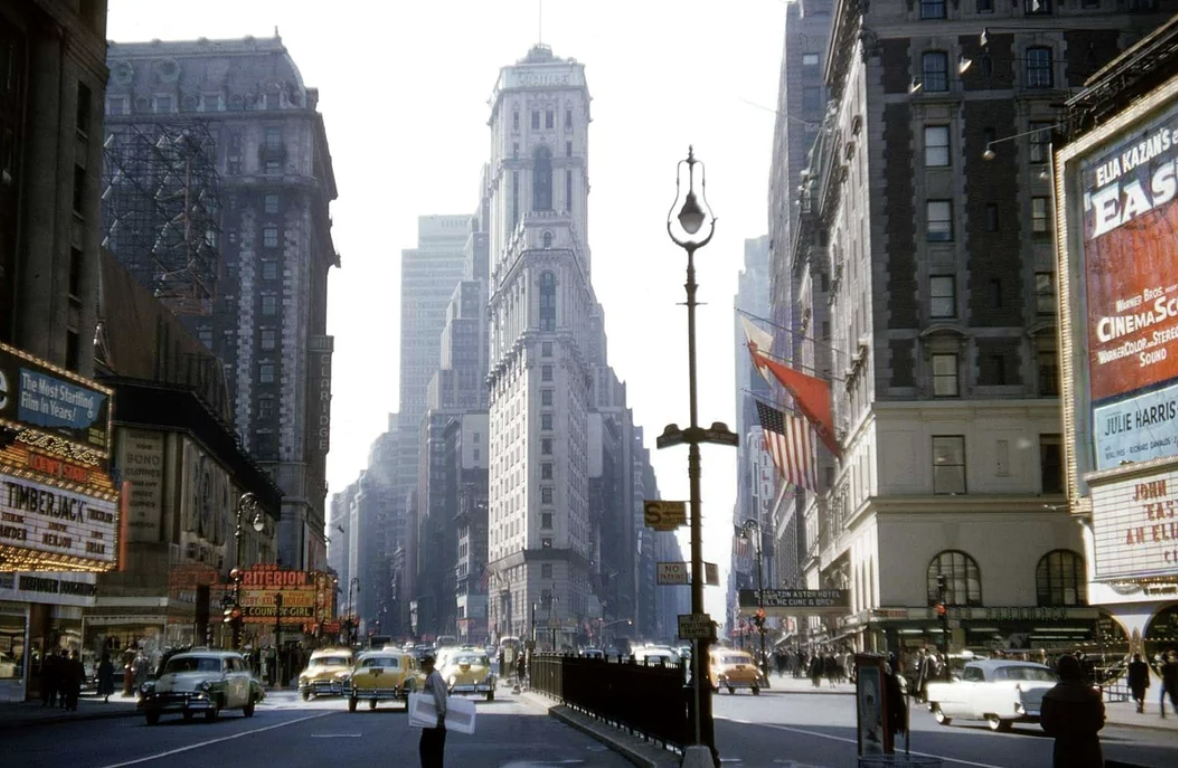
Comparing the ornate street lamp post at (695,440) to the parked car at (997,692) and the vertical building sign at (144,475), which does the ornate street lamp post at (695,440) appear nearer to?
the parked car at (997,692)

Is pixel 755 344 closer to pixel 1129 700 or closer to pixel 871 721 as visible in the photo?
pixel 1129 700

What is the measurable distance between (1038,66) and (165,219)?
219 ft

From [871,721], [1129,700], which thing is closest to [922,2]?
[1129,700]

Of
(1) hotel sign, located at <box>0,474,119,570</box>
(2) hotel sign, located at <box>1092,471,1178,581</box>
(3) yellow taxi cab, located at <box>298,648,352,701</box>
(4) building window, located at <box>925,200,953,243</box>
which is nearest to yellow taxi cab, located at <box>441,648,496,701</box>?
(3) yellow taxi cab, located at <box>298,648,352,701</box>

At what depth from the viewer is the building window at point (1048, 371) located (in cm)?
6944

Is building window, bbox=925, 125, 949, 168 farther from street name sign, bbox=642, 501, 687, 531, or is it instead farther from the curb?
street name sign, bbox=642, 501, 687, 531

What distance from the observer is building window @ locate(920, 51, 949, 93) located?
7219cm

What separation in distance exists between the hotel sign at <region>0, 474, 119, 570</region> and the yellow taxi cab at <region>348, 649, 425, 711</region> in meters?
7.78

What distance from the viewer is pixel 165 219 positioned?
115m

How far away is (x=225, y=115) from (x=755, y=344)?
97006 mm

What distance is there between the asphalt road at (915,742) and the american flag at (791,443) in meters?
19.6

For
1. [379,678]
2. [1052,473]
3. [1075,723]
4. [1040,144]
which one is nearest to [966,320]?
[1052,473]

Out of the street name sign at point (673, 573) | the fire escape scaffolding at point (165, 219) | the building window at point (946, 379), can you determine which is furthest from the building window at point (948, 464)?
the fire escape scaffolding at point (165, 219)

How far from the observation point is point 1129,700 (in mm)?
53406
